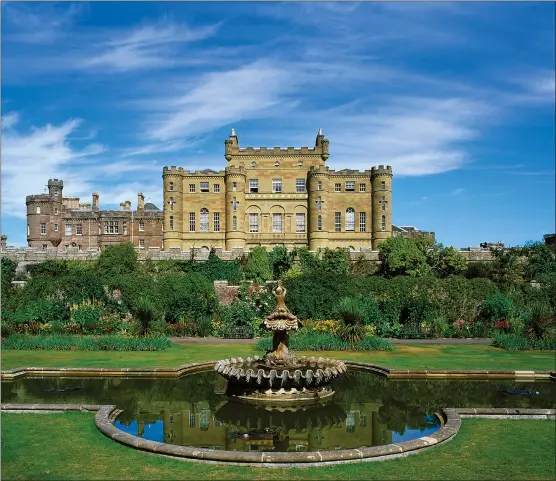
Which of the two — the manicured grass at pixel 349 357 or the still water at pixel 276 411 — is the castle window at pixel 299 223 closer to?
the manicured grass at pixel 349 357

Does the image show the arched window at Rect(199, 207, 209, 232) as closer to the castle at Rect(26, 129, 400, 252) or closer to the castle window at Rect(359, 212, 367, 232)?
the castle at Rect(26, 129, 400, 252)

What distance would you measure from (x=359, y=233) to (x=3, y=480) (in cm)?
4691

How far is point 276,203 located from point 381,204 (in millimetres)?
10026

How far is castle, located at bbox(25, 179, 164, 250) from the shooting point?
59812 mm

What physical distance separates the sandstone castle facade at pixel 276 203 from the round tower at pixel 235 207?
3.7 inches

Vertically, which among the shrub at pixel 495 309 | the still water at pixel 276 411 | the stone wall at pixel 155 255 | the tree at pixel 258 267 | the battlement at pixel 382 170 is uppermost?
the battlement at pixel 382 170

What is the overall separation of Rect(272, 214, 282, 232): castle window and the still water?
123 ft

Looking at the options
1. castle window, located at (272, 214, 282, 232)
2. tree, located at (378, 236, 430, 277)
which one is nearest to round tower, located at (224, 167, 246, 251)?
castle window, located at (272, 214, 282, 232)

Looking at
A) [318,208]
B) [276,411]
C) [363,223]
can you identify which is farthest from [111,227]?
[276,411]

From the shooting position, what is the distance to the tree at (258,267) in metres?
39.3

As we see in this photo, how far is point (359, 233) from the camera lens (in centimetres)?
5266

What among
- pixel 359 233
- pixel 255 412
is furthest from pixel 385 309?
pixel 359 233

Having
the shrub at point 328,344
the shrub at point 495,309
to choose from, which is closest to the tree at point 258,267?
the shrub at point 495,309

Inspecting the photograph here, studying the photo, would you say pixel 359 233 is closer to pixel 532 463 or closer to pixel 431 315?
pixel 431 315
